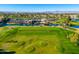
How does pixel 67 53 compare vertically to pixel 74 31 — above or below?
below

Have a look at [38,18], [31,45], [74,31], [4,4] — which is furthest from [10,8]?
[74,31]

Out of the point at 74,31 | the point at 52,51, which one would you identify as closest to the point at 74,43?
the point at 74,31

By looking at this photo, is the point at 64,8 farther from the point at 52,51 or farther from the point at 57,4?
the point at 52,51
